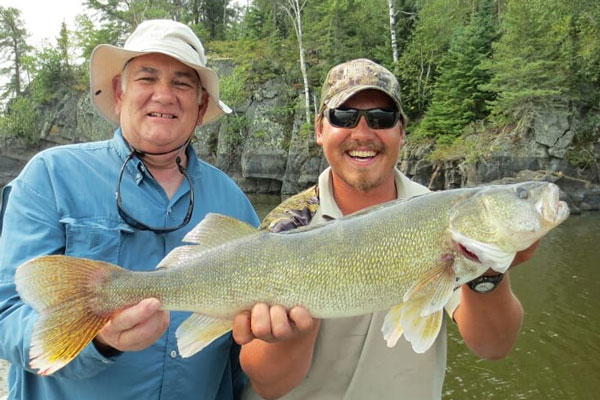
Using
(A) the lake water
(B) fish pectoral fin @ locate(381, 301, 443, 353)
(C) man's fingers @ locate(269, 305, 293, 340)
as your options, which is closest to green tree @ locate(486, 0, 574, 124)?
(A) the lake water

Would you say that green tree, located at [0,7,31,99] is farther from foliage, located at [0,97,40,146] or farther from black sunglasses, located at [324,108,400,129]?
black sunglasses, located at [324,108,400,129]

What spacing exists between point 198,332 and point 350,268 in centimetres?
86

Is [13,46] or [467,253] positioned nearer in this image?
[467,253]

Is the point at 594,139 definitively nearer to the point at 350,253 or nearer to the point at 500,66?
the point at 500,66

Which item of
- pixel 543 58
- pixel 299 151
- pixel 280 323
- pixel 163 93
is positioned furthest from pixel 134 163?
pixel 299 151

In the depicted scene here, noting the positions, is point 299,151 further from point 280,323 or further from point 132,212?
point 280,323

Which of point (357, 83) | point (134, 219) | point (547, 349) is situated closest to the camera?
point (134, 219)

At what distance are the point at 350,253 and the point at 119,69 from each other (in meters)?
2.03

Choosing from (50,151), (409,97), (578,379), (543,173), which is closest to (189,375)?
(50,151)

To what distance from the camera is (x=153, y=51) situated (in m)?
2.83

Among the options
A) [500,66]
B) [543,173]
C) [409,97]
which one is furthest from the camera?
[409,97]

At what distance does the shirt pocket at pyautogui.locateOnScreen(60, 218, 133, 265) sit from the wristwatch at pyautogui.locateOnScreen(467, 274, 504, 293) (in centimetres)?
196

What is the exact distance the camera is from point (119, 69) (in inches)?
126

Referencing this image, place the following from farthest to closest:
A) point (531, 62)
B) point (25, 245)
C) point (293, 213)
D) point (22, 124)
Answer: point (22, 124) → point (531, 62) → point (293, 213) → point (25, 245)
